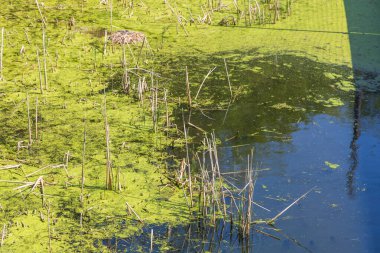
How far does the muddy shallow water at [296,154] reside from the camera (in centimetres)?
354

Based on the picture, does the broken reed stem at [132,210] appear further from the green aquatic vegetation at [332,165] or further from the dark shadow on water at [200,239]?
the green aquatic vegetation at [332,165]

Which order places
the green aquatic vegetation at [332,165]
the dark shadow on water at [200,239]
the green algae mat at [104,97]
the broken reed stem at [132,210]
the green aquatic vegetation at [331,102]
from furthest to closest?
the green aquatic vegetation at [331,102], the green aquatic vegetation at [332,165], the green algae mat at [104,97], the broken reed stem at [132,210], the dark shadow on water at [200,239]

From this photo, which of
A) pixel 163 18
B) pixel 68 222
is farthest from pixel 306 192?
pixel 163 18

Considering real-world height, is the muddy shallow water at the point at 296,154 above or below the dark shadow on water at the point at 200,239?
above

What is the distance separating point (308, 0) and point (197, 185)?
385 cm

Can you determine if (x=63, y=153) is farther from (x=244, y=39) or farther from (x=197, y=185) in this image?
(x=244, y=39)

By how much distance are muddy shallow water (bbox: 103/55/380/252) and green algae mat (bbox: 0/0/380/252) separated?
0.13 m

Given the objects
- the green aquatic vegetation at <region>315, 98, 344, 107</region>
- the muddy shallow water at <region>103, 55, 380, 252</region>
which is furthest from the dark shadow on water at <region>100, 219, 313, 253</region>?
the green aquatic vegetation at <region>315, 98, 344, 107</region>

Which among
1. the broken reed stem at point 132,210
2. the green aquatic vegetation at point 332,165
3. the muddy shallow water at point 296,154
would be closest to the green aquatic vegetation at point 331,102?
the muddy shallow water at point 296,154

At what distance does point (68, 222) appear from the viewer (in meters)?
3.65

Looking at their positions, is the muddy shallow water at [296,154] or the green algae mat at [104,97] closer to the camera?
the muddy shallow water at [296,154]

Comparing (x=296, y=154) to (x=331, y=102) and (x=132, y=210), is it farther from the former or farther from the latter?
(x=132, y=210)

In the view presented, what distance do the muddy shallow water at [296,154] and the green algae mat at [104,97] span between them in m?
0.13

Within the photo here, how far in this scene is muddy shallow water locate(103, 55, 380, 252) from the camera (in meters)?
3.54
